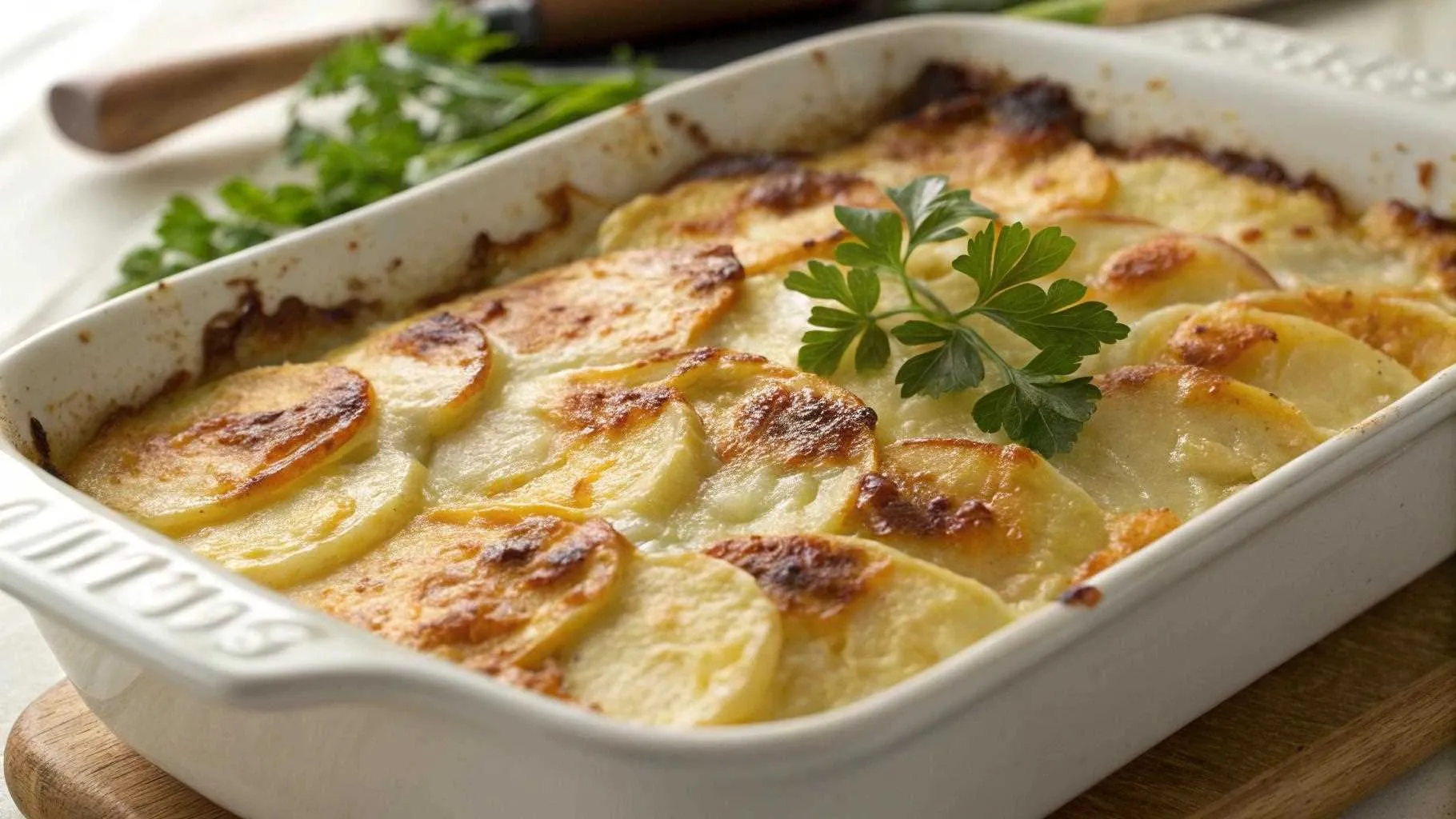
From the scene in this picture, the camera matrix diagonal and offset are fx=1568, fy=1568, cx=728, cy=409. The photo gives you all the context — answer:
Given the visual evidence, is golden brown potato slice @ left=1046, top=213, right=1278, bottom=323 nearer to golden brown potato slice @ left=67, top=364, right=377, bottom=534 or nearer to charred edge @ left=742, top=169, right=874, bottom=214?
charred edge @ left=742, top=169, right=874, bottom=214

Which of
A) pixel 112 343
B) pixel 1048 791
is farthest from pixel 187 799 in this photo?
pixel 1048 791

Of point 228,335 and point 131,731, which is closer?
point 131,731

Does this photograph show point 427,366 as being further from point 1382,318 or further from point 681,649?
point 1382,318

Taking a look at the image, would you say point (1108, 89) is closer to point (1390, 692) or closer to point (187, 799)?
point (1390, 692)

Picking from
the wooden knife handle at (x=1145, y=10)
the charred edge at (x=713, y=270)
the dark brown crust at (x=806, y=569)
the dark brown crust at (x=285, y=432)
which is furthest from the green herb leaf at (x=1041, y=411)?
the wooden knife handle at (x=1145, y=10)

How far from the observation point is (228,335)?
2.78 meters

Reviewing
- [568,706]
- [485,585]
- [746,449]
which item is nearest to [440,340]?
[746,449]

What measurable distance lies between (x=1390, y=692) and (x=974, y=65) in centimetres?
192

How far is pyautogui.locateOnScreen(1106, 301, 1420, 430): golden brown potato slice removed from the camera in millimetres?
2469

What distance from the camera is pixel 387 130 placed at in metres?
4.06

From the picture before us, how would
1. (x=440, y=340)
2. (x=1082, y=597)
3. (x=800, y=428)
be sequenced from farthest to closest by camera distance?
(x=440, y=340)
(x=800, y=428)
(x=1082, y=597)

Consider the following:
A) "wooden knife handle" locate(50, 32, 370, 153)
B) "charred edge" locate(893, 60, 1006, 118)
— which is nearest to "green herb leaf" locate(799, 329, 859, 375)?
"charred edge" locate(893, 60, 1006, 118)

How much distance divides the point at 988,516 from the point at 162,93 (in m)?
3.38

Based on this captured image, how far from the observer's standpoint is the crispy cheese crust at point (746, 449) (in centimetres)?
193
